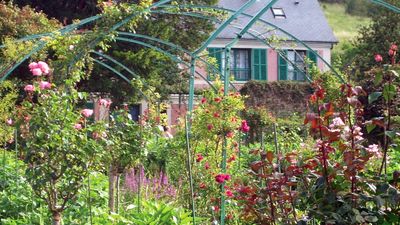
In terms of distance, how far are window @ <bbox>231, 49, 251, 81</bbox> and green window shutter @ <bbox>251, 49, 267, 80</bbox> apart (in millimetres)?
246

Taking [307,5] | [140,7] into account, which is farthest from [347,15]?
[140,7]

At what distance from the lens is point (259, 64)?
29.8m

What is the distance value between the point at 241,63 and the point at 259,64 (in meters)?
0.72

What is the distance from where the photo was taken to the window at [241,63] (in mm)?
29562

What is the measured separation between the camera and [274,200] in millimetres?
4270

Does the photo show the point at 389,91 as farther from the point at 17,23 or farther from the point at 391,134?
the point at 17,23

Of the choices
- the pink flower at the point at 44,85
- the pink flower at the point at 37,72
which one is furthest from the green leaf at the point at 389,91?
the pink flower at the point at 37,72

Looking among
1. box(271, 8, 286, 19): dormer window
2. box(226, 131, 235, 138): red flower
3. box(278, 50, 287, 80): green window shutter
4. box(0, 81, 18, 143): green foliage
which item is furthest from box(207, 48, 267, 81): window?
box(226, 131, 235, 138): red flower

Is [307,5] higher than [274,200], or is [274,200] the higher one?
[307,5]

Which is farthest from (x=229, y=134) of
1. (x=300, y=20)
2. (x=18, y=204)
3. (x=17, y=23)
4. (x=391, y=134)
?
(x=300, y=20)

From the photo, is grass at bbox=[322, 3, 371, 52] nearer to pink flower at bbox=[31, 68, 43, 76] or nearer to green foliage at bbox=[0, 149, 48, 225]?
green foliage at bbox=[0, 149, 48, 225]

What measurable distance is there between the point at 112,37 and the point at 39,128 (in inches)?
54.9

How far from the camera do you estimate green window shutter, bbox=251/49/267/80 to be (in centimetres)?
2961

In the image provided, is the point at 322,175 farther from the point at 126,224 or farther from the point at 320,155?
the point at 126,224
